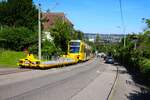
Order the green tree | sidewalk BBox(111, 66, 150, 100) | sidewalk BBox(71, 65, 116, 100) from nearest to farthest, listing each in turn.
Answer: sidewalk BBox(71, 65, 116, 100) → sidewalk BBox(111, 66, 150, 100) → the green tree

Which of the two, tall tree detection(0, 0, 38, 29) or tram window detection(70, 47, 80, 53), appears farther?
tall tree detection(0, 0, 38, 29)

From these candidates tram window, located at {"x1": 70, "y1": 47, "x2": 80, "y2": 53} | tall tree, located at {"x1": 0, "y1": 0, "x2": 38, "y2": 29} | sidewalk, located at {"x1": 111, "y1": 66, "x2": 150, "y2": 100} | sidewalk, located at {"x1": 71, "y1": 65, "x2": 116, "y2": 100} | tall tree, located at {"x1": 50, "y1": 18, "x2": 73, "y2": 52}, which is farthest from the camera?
tall tree, located at {"x1": 0, "y1": 0, "x2": 38, "y2": 29}

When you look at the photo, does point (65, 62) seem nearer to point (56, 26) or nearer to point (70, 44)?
point (70, 44)

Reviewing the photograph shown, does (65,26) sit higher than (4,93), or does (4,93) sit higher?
(65,26)

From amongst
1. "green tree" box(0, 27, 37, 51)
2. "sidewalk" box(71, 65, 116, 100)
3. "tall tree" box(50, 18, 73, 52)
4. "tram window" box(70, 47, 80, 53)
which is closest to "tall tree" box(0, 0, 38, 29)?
"tall tree" box(50, 18, 73, 52)

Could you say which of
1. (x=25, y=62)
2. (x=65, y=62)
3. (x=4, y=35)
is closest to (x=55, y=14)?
(x=4, y=35)

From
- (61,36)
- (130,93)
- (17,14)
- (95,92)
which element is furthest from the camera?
(17,14)

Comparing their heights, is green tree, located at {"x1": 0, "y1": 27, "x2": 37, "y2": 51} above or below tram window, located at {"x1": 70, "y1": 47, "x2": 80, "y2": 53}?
above

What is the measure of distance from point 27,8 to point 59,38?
34.3 feet

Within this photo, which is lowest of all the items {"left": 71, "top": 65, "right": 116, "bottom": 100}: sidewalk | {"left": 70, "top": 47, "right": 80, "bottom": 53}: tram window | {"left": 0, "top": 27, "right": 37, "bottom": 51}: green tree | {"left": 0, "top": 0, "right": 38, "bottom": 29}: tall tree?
{"left": 71, "top": 65, "right": 116, "bottom": 100}: sidewalk

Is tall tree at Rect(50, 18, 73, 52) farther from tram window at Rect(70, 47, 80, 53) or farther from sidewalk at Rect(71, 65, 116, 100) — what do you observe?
sidewalk at Rect(71, 65, 116, 100)

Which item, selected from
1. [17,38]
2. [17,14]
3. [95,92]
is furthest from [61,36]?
[95,92]

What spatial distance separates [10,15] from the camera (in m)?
77.2

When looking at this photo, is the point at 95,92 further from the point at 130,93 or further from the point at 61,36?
the point at 61,36
